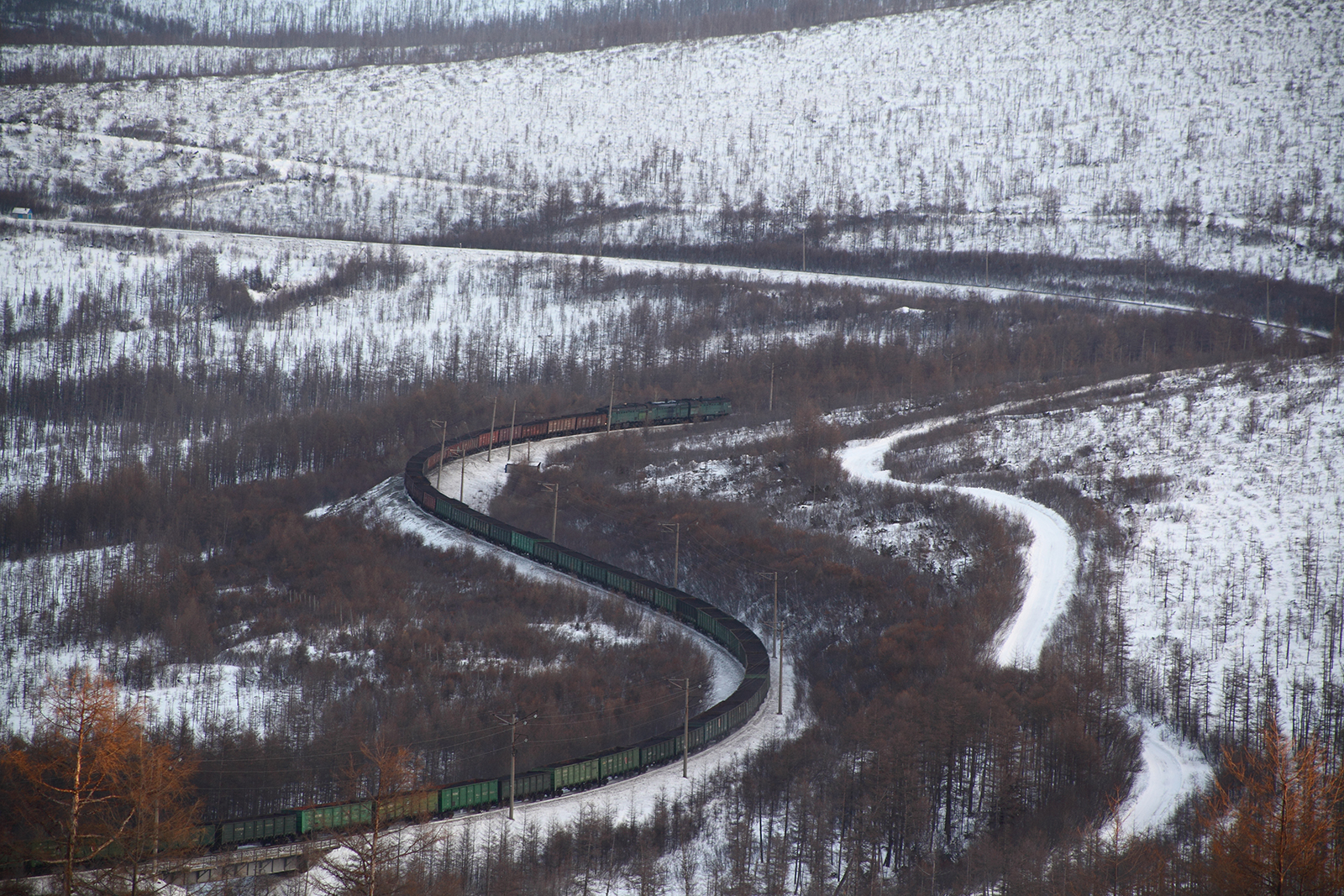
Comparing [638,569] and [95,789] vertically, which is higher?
[95,789]

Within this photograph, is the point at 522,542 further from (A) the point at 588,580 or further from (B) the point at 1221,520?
(B) the point at 1221,520

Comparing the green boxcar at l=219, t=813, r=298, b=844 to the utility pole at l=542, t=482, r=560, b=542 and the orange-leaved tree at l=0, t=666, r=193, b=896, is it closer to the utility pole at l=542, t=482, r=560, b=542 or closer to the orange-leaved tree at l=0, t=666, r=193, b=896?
the orange-leaved tree at l=0, t=666, r=193, b=896

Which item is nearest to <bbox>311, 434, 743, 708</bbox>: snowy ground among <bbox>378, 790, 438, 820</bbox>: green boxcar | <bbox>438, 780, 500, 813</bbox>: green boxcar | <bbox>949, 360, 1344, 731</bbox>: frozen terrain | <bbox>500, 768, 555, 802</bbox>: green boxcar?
<bbox>500, 768, 555, 802</bbox>: green boxcar

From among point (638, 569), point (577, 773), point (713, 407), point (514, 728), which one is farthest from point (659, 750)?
point (713, 407)

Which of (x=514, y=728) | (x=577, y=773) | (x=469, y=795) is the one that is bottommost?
(x=514, y=728)

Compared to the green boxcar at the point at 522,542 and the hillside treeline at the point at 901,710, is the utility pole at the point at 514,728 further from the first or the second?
the green boxcar at the point at 522,542
